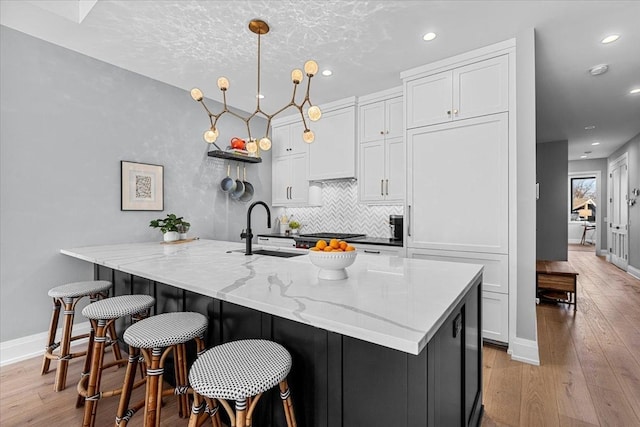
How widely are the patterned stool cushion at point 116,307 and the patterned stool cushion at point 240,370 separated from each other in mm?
823

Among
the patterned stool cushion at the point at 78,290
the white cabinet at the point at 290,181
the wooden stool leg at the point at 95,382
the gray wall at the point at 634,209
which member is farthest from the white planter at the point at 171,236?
the gray wall at the point at 634,209

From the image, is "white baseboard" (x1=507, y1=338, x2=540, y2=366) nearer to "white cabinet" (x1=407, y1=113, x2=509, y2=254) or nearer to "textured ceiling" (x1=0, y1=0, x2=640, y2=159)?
"white cabinet" (x1=407, y1=113, x2=509, y2=254)

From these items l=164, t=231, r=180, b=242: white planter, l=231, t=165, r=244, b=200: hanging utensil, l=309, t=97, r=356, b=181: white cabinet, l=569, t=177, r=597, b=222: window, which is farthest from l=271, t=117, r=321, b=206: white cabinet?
l=569, t=177, r=597, b=222: window

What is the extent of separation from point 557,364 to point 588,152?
726cm

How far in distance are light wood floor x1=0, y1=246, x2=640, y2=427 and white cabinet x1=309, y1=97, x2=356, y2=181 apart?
2.56 meters

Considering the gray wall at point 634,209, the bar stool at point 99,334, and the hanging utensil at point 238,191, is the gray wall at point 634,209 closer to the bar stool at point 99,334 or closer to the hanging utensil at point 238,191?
the hanging utensil at point 238,191

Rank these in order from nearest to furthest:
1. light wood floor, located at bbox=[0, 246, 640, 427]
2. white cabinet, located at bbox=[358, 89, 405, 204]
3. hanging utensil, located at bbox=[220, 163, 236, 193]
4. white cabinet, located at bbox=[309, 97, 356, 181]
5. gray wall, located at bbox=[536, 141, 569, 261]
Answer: light wood floor, located at bbox=[0, 246, 640, 427] < white cabinet, located at bbox=[358, 89, 405, 204] < white cabinet, located at bbox=[309, 97, 356, 181] < hanging utensil, located at bbox=[220, 163, 236, 193] < gray wall, located at bbox=[536, 141, 569, 261]

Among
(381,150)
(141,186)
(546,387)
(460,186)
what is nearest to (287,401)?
(546,387)

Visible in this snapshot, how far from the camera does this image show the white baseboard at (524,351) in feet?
7.99

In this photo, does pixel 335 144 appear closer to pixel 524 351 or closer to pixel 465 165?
pixel 465 165

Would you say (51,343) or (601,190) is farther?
(601,190)

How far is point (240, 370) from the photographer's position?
1.07 m

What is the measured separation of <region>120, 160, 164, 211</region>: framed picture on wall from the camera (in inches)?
125

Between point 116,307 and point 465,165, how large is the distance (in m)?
2.82
